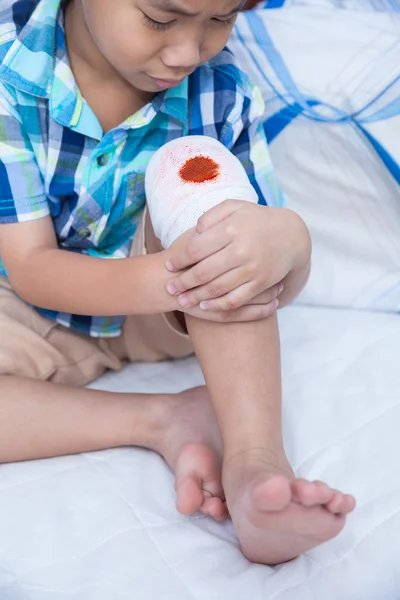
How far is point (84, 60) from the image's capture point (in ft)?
3.20

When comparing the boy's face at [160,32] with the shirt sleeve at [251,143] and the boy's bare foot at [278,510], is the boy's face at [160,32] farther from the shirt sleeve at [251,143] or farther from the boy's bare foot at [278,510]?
the boy's bare foot at [278,510]

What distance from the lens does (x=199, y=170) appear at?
33.8 inches

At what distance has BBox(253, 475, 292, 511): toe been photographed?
0.67 meters

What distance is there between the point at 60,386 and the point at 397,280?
1.70ft

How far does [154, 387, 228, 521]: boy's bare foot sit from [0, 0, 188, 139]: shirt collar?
0.34 m

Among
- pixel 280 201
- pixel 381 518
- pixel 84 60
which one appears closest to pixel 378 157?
pixel 280 201

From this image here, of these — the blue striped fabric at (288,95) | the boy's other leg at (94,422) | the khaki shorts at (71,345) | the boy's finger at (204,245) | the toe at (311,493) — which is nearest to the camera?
the toe at (311,493)

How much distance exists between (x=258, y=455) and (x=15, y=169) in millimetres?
440

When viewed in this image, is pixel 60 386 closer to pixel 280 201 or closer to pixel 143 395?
pixel 143 395

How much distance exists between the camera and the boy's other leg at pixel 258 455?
679 mm

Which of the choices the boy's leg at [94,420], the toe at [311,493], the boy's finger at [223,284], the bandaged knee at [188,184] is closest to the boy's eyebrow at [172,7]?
the bandaged knee at [188,184]

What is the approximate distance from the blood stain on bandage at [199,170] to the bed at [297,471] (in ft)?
0.96

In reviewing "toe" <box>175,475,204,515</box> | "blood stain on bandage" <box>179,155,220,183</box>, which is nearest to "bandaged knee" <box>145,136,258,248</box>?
"blood stain on bandage" <box>179,155,220,183</box>

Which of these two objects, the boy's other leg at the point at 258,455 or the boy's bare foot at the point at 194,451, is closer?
Result: the boy's other leg at the point at 258,455
